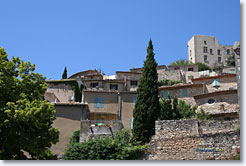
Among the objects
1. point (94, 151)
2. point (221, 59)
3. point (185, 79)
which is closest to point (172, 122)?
point (94, 151)

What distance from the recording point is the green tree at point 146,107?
15998mm

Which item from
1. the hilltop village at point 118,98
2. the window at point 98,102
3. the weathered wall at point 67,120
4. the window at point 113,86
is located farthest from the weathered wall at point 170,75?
the weathered wall at point 67,120

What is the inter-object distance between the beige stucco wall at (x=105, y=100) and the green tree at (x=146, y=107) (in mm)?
5692

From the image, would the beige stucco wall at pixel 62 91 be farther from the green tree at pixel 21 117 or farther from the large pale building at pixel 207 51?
the large pale building at pixel 207 51

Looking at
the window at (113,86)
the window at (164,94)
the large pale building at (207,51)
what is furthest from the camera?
the large pale building at (207,51)

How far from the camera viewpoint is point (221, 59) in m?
55.8

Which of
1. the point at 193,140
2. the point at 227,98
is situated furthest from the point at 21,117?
the point at 227,98

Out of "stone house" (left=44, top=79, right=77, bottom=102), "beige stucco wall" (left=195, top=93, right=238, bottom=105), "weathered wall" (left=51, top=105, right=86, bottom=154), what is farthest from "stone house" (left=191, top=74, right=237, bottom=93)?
"weathered wall" (left=51, top=105, right=86, bottom=154)

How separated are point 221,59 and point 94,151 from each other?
46808mm

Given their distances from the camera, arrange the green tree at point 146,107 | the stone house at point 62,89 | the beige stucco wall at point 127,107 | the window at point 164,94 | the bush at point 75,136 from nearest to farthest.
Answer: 1. the green tree at point 146,107
2. the bush at point 75,136
3. the beige stucco wall at point 127,107
4. the window at point 164,94
5. the stone house at point 62,89

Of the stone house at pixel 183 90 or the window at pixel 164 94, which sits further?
the window at pixel 164 94

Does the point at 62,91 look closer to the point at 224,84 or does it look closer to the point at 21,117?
the point at 224,84

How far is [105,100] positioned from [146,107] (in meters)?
7.68

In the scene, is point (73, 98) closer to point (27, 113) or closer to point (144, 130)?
point (144, 130)
